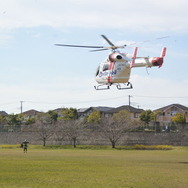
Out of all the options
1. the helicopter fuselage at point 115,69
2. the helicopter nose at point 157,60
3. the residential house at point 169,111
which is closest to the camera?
the helicopter nose at point 157,60

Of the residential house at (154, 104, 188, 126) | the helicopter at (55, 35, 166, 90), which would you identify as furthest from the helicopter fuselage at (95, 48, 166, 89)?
the residential house at (154, 104, 188, 126)

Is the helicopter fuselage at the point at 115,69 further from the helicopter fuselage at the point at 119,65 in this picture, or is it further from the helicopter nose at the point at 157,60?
the helicopter nose at the point at 157,60

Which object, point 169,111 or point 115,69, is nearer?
point 115,69

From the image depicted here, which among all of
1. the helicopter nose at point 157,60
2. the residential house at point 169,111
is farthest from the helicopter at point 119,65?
the residential house at point 169,111

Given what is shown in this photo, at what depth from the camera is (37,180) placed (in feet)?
66.6

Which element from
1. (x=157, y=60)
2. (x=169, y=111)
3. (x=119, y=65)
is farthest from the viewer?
(x=169, y=111)

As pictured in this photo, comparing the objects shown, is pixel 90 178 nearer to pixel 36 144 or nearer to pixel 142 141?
pixel 142 141

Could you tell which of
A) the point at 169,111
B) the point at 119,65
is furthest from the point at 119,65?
the point at 169,111

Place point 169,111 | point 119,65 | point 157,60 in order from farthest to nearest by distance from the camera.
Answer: point 169,111, point 119,65, point 157,60

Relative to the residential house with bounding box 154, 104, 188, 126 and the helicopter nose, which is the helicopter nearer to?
the helicopter nose

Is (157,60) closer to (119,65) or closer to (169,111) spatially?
(119,65)

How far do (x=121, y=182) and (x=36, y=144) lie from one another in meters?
58.9

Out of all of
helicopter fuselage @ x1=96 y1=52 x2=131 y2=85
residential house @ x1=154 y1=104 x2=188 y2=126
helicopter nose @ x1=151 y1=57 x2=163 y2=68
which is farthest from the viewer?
residential house @ x1=154 y1=104 x2=188 y2=126

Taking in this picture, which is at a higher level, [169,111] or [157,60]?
[169,111]
